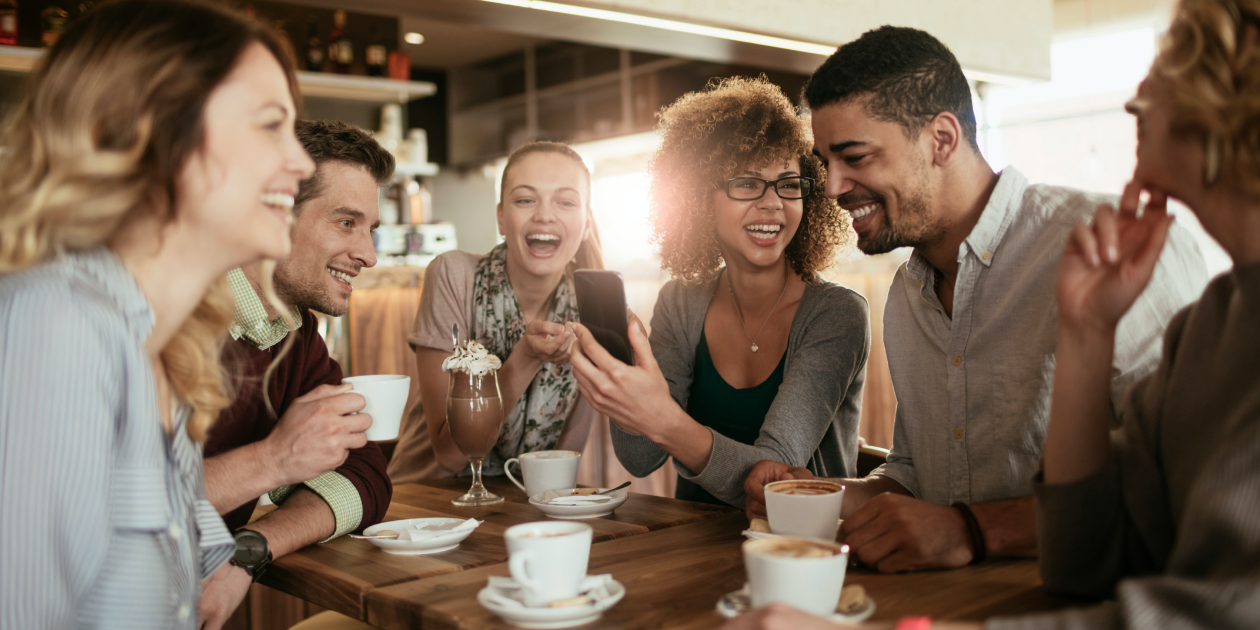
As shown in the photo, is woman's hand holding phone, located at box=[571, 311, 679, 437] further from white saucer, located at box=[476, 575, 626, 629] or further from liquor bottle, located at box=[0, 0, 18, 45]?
liquor bottle, located at box=[0, 0, 18, 45]

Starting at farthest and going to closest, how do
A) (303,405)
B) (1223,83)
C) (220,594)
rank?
(303,405) → (220,594) → (1223,83)

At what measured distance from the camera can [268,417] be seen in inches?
60.9

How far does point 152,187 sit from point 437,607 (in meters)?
0.54

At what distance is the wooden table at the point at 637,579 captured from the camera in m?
0.95

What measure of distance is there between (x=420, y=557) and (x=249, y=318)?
0.54 meters

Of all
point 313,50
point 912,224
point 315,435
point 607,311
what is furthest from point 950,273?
point 313,50

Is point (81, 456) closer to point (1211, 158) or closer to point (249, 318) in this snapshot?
point (249, 318)

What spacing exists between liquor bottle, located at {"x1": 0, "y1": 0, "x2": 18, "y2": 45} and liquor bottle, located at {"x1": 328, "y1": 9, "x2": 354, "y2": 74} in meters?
1.55

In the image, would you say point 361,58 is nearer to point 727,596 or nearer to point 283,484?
point 283,484

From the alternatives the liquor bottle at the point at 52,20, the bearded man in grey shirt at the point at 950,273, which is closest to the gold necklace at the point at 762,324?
the bearded man in grey shirt at the point at 950,273

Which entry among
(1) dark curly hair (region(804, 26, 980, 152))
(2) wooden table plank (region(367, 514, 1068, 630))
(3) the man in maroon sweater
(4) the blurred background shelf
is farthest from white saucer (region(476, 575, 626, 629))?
(4) the blurred background shelf

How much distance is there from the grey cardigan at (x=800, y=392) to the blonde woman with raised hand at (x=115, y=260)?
0.91 m

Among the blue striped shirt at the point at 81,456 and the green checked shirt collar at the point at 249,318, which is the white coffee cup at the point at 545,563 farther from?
the green checked shirt collar at the point at 249,318

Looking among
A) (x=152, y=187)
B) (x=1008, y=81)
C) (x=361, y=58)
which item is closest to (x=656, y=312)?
(x=152, y=187)
